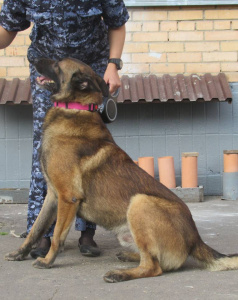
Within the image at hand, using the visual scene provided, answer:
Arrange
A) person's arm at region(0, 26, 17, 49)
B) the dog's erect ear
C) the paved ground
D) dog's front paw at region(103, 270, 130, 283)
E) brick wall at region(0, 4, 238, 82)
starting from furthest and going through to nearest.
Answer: brick wall at region(0, 4, 238, 82) → person's arm at region(0, 26, 17, 49) → the dog's erect ear → dog's front paw at region(103, 270, 130, 283) → the paved ground

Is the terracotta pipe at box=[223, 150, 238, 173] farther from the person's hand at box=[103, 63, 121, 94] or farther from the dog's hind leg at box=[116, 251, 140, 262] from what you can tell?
the dog's hind leg at box=[116, 251, 140, 262]

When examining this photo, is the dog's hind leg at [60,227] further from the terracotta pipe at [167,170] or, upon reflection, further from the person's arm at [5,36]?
the terracotta pipe at [167,170]

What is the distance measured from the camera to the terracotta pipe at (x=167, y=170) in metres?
7.02

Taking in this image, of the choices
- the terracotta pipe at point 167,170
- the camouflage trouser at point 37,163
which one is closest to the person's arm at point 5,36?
the camouflage trouser at point 37,163

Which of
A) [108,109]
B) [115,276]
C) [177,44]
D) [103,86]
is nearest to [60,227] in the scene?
[115,276]

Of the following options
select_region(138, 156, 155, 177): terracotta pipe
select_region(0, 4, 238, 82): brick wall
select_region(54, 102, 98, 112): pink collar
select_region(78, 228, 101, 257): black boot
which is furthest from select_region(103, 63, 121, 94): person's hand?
select_region(0, 4, 238, 82): brick wall

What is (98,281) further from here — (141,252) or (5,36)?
(5,36)

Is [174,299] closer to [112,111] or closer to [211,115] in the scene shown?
[112,111]

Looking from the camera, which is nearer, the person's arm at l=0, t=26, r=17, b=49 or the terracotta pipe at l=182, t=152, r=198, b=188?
the person's arm at l=0, t=26, r=17, b=49

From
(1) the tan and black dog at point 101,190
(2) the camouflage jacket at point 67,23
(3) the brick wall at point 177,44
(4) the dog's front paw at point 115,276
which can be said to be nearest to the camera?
(4) the dog's front paw at point 115,276

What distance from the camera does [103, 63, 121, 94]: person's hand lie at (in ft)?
13.7

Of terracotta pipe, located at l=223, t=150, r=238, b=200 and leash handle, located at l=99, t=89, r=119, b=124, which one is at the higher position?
leash handle, located at l=99, t=89, r=119, b=124

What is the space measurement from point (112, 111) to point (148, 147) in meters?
3.35

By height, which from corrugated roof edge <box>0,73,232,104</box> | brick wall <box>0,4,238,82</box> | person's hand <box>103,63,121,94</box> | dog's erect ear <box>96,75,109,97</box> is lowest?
dog's erect ear <box>96,75,109,97</box>
